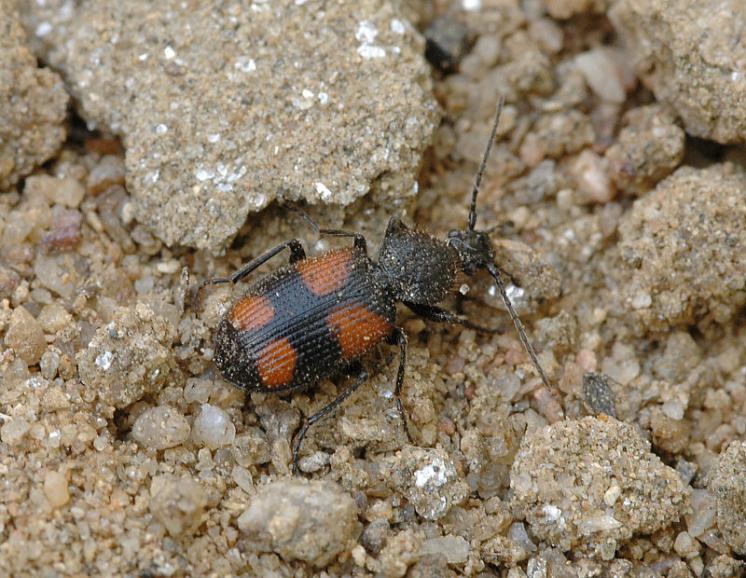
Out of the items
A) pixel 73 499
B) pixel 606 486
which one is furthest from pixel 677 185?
pixel 73 499

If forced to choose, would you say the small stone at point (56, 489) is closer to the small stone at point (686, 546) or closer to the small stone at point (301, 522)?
the small stone at point (301, 522)

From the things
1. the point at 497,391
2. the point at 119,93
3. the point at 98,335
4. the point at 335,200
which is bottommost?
the point at 497,391

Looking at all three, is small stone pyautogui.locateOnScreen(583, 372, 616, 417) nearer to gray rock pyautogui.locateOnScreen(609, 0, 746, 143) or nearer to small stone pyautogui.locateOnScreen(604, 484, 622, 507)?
small stone pyautogui.locateOnScreen(604, 484, 622, 507)

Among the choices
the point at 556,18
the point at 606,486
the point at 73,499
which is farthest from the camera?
→ the point at 556,18

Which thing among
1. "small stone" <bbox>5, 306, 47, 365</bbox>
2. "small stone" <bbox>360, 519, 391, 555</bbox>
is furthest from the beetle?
"small stone" <bbox>5, 306, 47, 365</bbox>

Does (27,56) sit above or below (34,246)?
above

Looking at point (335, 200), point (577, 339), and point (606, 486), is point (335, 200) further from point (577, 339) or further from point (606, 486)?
point (606, 486)

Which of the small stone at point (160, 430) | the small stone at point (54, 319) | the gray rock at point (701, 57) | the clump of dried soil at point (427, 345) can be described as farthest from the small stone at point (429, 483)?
the gray rock at point (701, 57)
